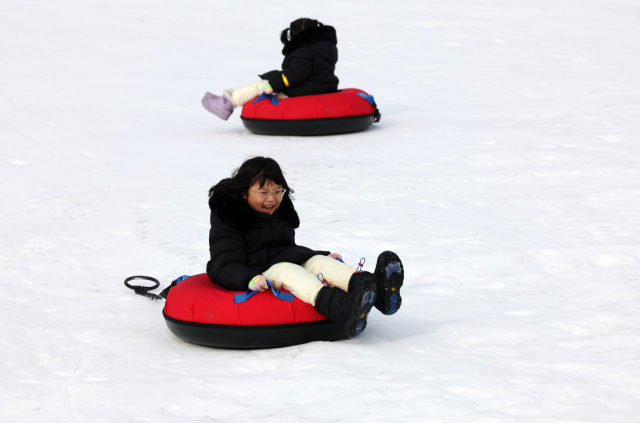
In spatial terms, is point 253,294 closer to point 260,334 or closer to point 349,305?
point 260,334

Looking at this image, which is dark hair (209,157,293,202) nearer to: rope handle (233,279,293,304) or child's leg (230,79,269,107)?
rope handle (233,279,293,304)

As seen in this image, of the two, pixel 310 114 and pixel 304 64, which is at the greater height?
pixel 304 64

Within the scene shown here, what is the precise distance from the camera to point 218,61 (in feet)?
45.6

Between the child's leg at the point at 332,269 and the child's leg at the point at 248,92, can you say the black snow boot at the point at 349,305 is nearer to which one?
the child's leg at the point at 332,269

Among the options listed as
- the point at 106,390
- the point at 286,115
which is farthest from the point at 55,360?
the point at 286,115

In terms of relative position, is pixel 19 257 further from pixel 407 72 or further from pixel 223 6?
pixel 223 6

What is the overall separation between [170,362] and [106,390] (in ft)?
1.31

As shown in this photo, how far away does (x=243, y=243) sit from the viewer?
3768 mm

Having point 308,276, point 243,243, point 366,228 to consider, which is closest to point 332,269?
point 308,276

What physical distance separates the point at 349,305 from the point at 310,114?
5.41 m

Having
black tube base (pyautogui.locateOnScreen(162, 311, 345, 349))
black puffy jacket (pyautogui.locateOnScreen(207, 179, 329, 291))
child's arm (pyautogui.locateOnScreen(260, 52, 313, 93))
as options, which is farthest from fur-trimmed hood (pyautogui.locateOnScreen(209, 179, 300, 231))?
child's arm (pyautogui.locateOnScreen(260, 52, 313, 93))

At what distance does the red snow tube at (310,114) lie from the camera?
865cm

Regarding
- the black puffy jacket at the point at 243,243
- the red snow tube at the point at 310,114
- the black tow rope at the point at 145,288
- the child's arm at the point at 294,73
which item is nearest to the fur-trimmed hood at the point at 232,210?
the black puffy jacket at the point at 243,243

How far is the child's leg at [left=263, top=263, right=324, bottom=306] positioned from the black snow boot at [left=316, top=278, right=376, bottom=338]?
0.16ft
